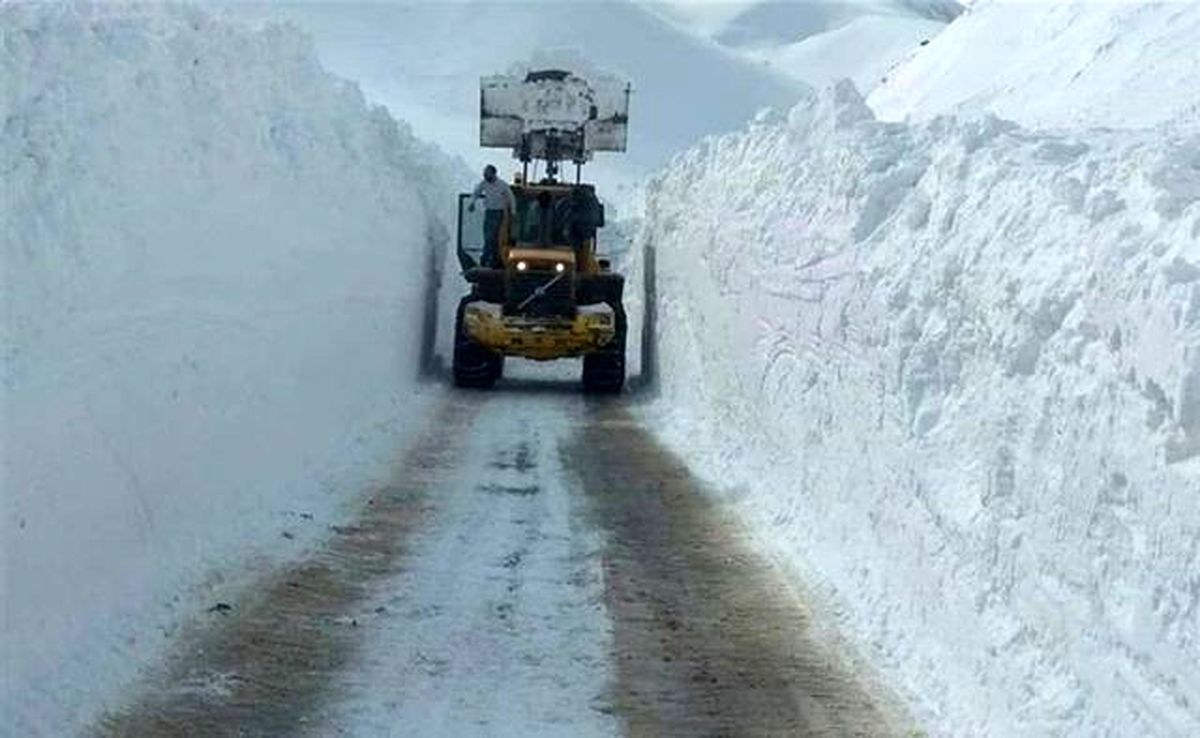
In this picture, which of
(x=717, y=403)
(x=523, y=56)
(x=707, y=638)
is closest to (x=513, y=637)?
(x=707, y=638)

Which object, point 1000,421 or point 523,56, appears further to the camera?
point 523,56

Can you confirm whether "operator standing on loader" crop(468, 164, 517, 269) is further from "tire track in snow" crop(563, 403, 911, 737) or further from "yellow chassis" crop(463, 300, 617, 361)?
"tire track in snow" crop(563, 403, 911, 737)

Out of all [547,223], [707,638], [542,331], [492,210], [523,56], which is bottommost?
[707,638]

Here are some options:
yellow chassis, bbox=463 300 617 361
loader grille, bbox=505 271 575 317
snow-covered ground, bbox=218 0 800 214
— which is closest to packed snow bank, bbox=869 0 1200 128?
yellow chassis, bbox=463 300 617 361

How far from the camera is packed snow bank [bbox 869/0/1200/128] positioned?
27453 millimetres

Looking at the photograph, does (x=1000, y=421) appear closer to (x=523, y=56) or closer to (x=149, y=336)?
(x=149, y=336)

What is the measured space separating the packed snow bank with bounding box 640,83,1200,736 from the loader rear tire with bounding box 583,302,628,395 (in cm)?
724

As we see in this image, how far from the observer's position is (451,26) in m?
97.6

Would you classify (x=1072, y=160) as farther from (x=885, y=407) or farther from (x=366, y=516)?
(x=366, y=516)

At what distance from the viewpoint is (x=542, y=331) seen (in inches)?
757

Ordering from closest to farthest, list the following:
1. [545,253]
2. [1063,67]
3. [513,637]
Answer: [513,637] → [545,253] → [1063,67]

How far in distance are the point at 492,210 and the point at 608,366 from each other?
258 centimetres

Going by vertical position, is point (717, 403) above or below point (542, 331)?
below

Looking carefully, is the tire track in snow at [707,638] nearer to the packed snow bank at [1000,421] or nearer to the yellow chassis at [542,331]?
the packed snow bank at [1000,421]
